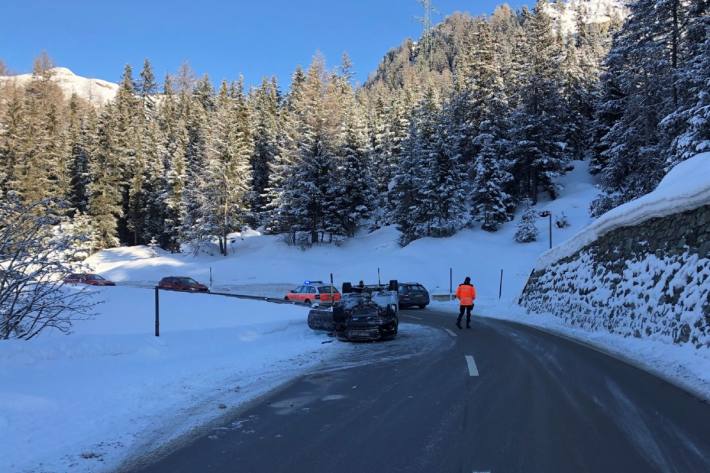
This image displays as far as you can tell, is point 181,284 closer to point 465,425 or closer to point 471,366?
point 471,366

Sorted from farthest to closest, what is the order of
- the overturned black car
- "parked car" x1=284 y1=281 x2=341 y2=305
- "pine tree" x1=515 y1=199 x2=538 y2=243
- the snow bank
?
1. "pine tree" x1=515 y1=199 x2=538 y2=243
2. "parked car" x1=284 y1=281 x2=341 y2=305
3. the overturned black car
4. the snow bank

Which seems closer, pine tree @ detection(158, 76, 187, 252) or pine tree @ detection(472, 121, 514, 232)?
pine tree @ detection(472, 121, 514, 232)

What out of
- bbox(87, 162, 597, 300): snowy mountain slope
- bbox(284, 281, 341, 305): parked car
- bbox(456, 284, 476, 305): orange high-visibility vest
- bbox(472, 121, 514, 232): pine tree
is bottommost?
bbox(284, 281, 341, 305): parked car

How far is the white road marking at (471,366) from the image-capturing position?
30.5 ft

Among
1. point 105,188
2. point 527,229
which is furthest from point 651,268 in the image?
point 105,188

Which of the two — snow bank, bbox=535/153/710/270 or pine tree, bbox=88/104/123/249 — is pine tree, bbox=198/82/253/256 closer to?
pine tree, bbox=88/104/123/249

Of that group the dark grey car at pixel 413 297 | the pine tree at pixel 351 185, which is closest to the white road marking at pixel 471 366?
the dark grey car at pixel 413 297

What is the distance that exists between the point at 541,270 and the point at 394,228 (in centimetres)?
3303

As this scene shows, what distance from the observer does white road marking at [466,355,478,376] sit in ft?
30.5

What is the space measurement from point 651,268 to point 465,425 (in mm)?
9132

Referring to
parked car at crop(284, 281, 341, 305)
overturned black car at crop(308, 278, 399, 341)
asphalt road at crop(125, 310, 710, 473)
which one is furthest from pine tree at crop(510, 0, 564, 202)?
asphalt road at crop(125, 310, 710, 473)

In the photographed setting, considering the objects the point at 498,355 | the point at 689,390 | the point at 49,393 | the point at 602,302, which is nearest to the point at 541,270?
the point at 602,302

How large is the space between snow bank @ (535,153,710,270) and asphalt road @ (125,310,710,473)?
4350 mm

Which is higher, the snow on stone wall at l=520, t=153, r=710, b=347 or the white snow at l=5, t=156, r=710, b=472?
the snow on stone wall at l=520, t=153, r=710, b=347
